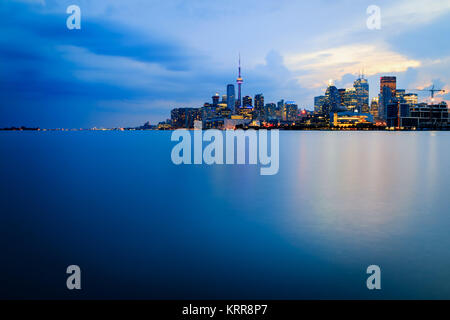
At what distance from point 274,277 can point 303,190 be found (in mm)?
13072

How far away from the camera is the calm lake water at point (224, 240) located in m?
8.47

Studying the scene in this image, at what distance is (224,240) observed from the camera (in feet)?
39.0

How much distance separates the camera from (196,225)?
13.7 metres

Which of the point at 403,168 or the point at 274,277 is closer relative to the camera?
the point at 274,277

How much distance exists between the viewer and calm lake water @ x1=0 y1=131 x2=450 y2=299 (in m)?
8.47

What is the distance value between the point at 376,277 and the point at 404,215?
7282 millimetres

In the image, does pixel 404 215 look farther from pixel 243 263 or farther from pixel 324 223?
A: pixel 243 263

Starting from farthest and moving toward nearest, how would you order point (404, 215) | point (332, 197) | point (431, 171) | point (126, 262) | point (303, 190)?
point (431, 171) < point (303, 190) < point (332, 197) < point (404, 215) < point (126, 262)
